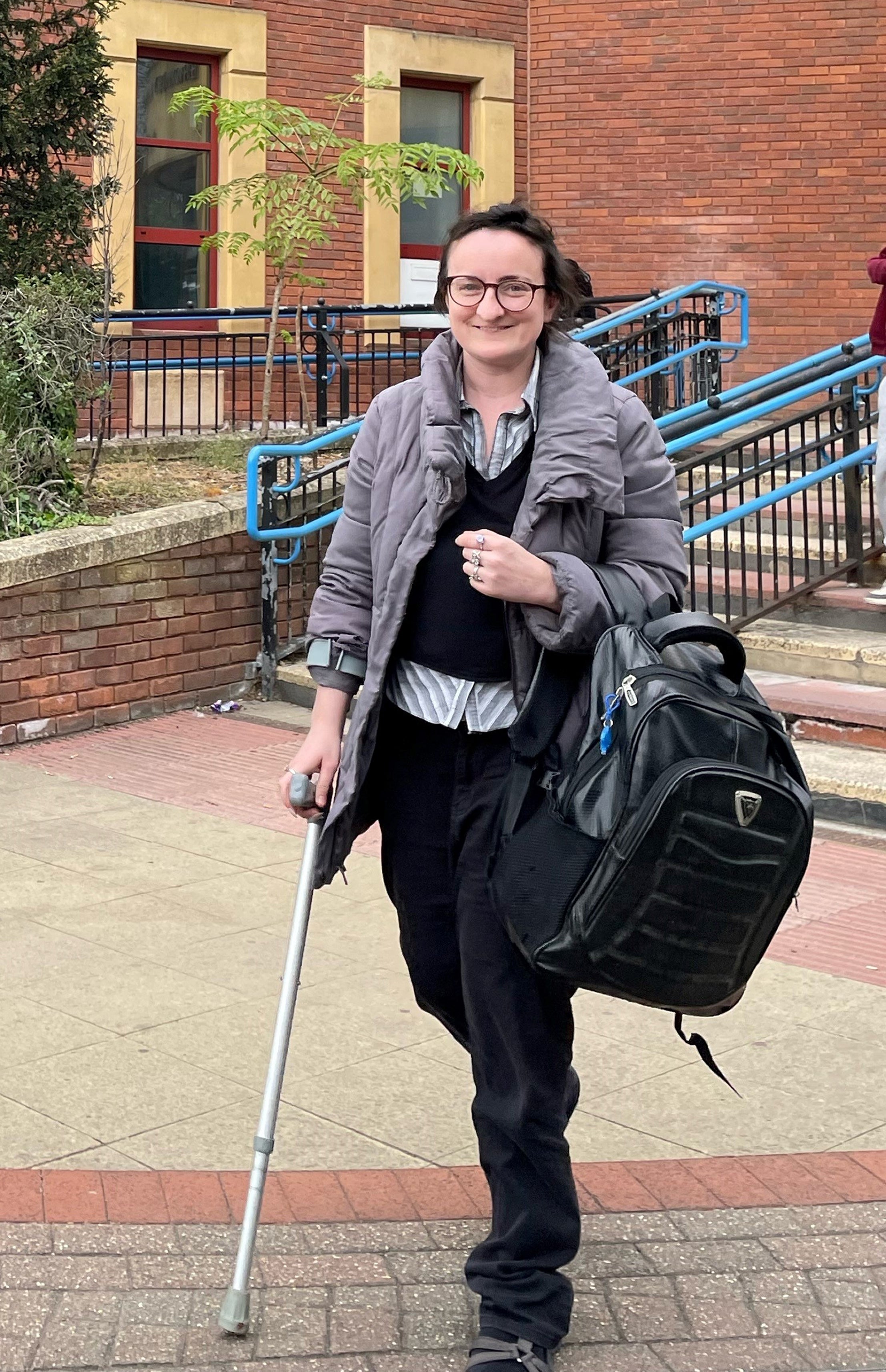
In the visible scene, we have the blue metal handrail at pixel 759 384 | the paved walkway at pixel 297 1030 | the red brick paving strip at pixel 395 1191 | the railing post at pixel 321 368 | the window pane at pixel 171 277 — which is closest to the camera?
the red brick paving strip at pixel 395 1191

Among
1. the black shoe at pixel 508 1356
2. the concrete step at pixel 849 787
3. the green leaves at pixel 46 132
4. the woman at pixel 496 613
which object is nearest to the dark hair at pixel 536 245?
the woman at pixel 496 613

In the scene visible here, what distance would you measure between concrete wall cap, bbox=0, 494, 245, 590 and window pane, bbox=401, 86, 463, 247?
24.8ft

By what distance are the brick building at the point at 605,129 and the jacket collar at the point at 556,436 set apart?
37.4 feet

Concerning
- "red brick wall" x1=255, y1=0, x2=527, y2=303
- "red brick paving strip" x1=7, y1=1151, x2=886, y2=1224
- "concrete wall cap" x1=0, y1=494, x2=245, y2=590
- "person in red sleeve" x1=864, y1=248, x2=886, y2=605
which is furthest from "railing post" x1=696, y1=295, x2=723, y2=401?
"red brick paving strip" x1=7, y1=1151, x2=886, y2=1224

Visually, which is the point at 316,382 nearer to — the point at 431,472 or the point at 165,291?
the point at 165,291

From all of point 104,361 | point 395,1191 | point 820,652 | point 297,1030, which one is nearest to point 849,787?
point 820,652

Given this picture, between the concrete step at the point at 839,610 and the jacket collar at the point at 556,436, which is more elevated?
the jacket collar at the point at 556,436

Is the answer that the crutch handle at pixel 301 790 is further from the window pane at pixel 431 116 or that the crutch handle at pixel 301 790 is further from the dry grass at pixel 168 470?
the window pane at pixel 431 116

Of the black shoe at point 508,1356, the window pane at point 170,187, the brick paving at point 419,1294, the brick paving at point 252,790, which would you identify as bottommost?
the brick paving at point 419,1294

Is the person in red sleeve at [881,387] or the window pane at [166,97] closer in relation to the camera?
the person in red sleeve at [881,387]

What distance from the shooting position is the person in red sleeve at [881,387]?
8.07m

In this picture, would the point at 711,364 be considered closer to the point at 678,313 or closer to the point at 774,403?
the point at 678,313

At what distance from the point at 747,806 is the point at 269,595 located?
6.64m

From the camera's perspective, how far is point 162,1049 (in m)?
4.43
